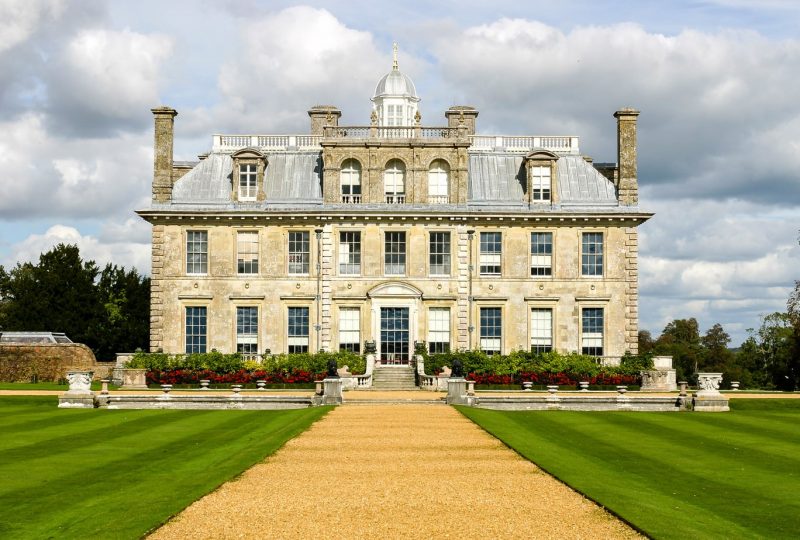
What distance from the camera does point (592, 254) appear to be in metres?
51.2

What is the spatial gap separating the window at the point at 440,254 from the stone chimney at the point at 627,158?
30.9 feet

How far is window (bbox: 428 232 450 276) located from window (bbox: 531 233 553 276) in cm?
434

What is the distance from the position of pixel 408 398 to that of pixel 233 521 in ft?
72.8

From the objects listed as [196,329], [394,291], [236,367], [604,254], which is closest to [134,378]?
[236,367]

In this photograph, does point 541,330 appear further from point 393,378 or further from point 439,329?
point 393,378

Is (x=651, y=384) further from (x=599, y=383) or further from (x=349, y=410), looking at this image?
(x=349, y=410)

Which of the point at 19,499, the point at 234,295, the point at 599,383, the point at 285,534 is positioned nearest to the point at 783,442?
the point at 285,534

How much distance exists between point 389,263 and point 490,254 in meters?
5.15

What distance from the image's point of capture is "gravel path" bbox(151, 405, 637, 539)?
13.9 meters

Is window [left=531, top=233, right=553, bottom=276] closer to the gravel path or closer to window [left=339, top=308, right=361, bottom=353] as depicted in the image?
window [left=339, top=308, right=361, bottom=353]

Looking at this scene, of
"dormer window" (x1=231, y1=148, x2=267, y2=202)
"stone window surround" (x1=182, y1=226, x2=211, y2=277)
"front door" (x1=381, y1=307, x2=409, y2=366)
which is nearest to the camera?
"front door" (x1=381, y1=307, x2=409, y2=366)

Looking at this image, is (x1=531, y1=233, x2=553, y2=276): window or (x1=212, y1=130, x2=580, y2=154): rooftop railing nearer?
(x1=531, y1=233, x2=553, y2=276): window

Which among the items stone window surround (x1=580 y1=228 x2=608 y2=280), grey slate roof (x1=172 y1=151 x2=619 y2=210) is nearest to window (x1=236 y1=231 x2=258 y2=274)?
grey slate roof (x1=172 y1=151 x2=619 y2=210)

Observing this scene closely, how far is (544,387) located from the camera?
148 feet
